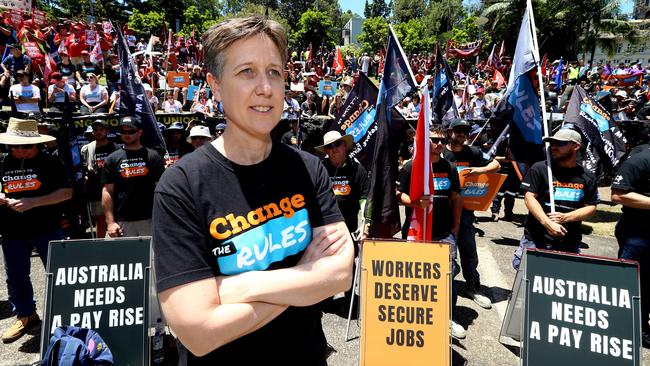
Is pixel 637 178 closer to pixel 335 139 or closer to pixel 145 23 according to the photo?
pixel 335 139

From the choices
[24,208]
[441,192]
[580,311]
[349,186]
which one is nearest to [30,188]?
[24,208]

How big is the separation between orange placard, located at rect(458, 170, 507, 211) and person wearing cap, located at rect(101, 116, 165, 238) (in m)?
4.36

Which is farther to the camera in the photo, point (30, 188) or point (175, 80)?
point (175, 80)

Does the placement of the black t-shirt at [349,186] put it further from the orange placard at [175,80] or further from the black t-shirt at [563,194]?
the orange placard at [175,80]

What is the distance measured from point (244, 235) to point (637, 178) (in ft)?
14.9

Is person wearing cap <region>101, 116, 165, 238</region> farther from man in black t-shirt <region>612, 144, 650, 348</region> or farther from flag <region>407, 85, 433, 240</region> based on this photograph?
man in black t-shirt <region>612, 144, 650, 348</region>

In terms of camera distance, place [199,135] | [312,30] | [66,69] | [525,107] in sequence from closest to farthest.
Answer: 1. [525,107]
2. [199,135]
3. [66,69]
4. [312,30]

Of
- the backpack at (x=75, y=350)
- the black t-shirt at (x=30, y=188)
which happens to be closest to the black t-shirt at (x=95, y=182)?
the black t-shirt at (x=30, y=188)

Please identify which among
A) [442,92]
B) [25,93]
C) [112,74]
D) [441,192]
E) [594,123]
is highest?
[112,74]

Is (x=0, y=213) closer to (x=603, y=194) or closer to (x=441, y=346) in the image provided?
(x=441, y=346)

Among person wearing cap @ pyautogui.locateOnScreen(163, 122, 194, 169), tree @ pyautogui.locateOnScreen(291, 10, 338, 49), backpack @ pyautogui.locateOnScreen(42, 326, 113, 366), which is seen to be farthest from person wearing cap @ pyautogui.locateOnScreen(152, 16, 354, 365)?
tree @ pyautogui.locateOnScreen(291, 10, 338, 49)

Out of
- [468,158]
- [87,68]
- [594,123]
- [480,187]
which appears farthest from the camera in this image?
[87,68]

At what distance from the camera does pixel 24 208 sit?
171 inches

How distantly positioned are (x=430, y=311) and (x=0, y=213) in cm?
454
